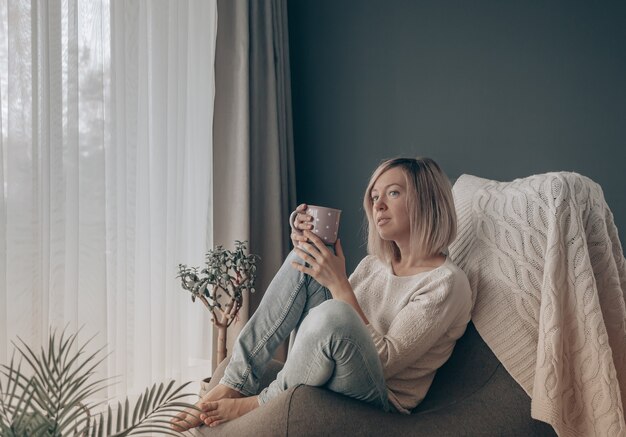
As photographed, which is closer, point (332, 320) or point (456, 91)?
point (332, 320)

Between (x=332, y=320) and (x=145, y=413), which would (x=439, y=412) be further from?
(x=145, y=413)

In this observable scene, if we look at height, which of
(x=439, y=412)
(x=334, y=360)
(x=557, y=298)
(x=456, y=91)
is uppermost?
(x=456, y=91)

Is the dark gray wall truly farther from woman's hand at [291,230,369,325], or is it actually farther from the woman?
woman's hand at [291,230,369,325]

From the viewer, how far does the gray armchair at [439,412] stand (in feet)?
4.33

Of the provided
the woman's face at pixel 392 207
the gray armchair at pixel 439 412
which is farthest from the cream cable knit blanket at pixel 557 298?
the woman's face at pixel 392 207

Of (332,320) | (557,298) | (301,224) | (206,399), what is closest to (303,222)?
(301,224)

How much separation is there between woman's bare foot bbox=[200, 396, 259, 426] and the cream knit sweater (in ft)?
1.14

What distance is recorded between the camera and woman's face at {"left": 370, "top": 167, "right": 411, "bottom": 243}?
178 centimetres

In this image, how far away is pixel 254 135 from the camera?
9.00 ft

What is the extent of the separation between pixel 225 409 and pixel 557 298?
844 millimetres

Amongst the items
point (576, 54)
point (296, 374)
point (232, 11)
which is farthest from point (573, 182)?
point (232, 11)

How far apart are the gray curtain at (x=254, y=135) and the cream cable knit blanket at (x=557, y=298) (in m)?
1.19

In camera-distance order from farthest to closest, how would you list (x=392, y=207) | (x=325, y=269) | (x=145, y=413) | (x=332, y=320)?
(x=392, y=207) < (x=325, y=269) < (x=332, y=320) < (x=145, y=413)

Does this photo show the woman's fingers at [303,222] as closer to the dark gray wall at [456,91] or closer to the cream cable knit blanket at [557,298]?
the cream cable knit blanket at [557,298]
